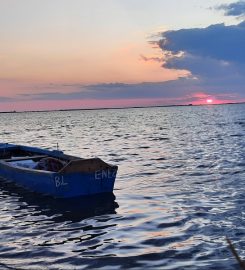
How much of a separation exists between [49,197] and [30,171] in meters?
1.47

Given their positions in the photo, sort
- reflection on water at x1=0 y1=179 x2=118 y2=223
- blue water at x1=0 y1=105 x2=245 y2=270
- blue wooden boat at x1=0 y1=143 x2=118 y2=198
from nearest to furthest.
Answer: blue water at x1=0 y1=105 x2=245 y2=270 < reflection on water at x1=0 y1=179 x2=118 y2=223 < blue wooden boat at x1=0 y1=143 x2=118 y2=198

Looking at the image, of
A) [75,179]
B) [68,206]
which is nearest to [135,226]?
[68,206]

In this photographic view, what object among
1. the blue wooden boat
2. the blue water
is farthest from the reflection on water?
the blue wooden boat

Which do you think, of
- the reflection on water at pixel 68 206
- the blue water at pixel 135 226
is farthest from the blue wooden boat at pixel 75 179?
the blue water at pixel 135 226

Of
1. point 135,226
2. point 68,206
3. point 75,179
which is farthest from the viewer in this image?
point 75,179

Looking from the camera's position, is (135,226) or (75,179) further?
(75,179)

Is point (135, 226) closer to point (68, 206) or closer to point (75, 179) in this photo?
point (68, 206)

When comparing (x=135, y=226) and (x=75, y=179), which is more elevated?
(x=75, y=179)

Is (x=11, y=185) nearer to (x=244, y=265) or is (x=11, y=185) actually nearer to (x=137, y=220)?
(x=137, y=220)

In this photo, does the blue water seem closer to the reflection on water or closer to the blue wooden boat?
the reflection on water

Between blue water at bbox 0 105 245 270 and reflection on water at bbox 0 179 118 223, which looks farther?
reflection on water at bbox 0 179 118 223

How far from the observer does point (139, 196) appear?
1588 centimetres

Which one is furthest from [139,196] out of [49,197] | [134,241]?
[134,241]

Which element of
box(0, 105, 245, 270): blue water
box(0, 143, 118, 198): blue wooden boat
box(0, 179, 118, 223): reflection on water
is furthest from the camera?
box(0, 143, 118, 198): blue wooden boat
